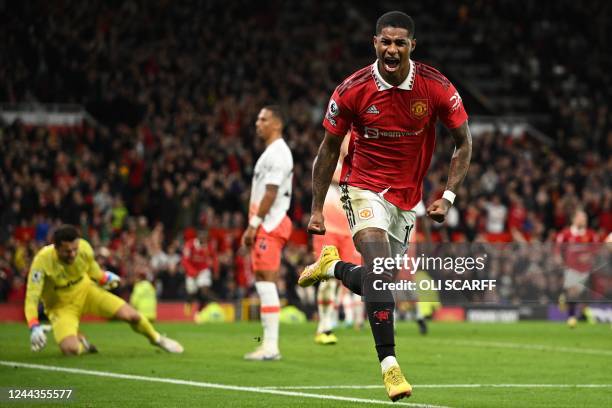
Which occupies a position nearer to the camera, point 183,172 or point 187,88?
point 183,172

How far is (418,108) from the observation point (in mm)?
8906

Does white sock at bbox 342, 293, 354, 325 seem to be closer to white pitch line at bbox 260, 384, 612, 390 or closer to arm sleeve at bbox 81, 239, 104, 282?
arm sleeve at bbox 81, 239, 104, 282

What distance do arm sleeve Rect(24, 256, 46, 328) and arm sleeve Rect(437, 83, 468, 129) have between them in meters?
5.66

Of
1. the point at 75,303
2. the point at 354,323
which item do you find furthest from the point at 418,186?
the point at 354,323

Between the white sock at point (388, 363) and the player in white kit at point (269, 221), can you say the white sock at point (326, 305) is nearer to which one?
the player in white kit at point (269, 221)

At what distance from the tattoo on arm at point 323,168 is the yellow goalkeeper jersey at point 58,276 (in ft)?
16.2

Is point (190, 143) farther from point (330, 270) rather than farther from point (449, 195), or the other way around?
point (449, 195)

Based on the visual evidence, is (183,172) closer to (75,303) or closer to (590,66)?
(75,303)

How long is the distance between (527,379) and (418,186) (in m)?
2.87

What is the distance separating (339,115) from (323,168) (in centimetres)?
47

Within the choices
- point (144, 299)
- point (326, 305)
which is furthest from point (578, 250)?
point (144, 299)

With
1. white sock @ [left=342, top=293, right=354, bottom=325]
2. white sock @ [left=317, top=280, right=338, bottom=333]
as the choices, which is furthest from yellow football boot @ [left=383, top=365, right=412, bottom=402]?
white sock @ [left=342, top=293, right=354, bottom=325]

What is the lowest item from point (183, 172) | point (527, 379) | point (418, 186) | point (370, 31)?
point (527, 379)

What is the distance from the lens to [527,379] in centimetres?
1114
